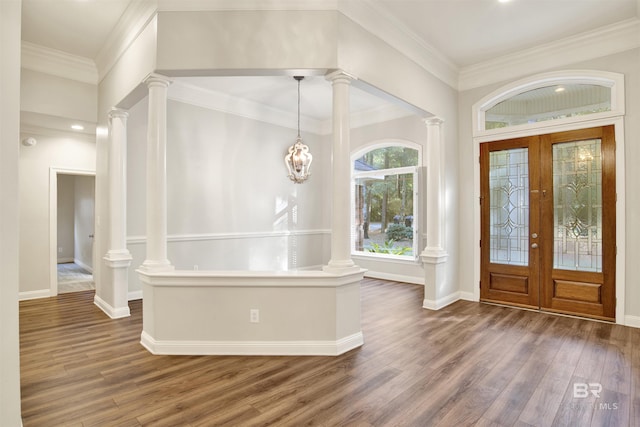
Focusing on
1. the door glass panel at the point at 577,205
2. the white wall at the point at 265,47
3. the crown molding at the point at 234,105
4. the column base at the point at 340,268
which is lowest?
Result: the column base at the point at 340,268

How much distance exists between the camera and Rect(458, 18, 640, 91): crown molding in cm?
377

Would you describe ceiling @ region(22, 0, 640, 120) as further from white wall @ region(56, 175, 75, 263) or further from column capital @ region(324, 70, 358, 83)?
white wall @ region(56, 175, 75, 263)

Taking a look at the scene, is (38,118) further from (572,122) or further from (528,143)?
(572,122)

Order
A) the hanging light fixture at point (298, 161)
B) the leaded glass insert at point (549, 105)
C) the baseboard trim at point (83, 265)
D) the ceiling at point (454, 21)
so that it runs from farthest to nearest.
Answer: the baseboard trim at point (83, 265)
the hanging light fixture at point (298, 161)
the leaded glass insert at point (549, 105)
the ceiling at point (454, 21)

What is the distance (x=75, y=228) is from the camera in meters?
8.49

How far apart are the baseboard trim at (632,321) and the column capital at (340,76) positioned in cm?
406

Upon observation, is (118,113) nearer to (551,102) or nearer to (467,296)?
(467,296)

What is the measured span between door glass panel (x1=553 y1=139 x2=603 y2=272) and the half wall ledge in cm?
306

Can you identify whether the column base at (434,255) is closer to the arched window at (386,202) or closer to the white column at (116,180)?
the arched window at (386,202)

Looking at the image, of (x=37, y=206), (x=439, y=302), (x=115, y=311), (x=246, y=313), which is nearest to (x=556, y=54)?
(x=439, y=302)

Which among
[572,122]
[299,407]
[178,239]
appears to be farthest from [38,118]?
[572,122]

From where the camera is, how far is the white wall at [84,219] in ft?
24.4

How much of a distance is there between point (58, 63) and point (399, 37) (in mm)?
4373

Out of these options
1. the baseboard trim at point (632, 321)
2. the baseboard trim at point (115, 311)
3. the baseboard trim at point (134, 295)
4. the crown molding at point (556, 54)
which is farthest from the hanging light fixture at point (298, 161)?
the baseboard trim at point (632, 321)
